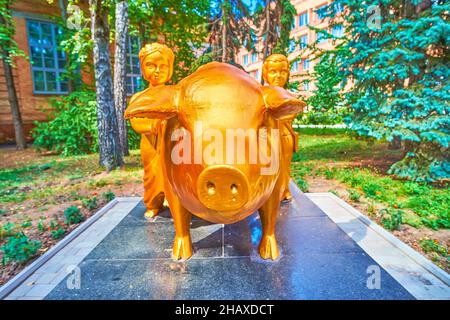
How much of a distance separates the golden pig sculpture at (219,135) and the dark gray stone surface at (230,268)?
641 mm

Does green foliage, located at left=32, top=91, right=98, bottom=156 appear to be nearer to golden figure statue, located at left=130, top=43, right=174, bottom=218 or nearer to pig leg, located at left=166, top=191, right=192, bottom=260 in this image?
golden figure statue, located at left=130, top=43, right=174, bottom=218

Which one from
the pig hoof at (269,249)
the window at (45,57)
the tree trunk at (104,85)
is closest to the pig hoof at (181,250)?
the pig hoof at (269,249)

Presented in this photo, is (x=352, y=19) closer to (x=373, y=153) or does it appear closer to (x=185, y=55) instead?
(x=373, y=153)

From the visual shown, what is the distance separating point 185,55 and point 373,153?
393 inches

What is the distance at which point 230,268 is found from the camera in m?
2.52

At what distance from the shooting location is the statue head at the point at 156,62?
332 centimetres

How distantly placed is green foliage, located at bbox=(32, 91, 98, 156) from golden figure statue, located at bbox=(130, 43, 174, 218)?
363 inches

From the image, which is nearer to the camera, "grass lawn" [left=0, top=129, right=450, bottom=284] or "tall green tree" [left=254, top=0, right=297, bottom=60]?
"grass lawn" [left=0, top=129, right=450, bottom=284]

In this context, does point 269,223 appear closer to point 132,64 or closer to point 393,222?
point 393,222

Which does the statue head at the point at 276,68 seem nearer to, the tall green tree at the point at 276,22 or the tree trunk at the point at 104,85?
the tree trunk at the point at 104,85

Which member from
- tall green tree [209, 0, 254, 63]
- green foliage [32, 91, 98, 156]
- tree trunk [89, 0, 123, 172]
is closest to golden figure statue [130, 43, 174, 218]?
tree trunk [89, 0, 123, 172]

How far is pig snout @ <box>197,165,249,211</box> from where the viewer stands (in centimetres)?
166

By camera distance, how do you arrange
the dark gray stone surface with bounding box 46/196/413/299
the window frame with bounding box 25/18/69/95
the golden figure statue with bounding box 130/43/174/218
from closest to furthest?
1. the dark gray stone surface with bounding box 46/196/413/299
2. the golden figure statue with bounding box 130/43/174/218
3. the window frame with bounding box 25/18/69/95
